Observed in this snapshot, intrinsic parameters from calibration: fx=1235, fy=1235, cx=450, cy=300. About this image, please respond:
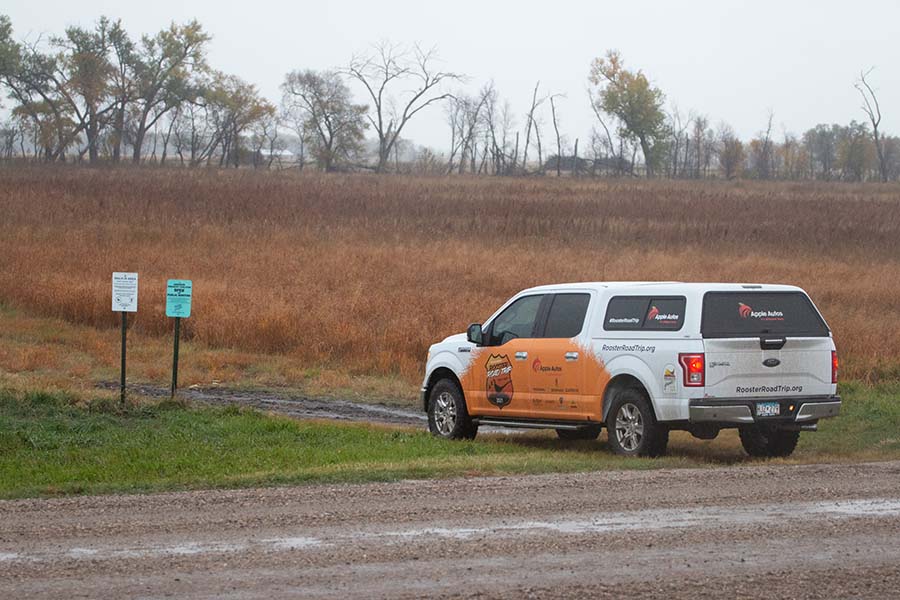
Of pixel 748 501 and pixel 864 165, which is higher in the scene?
pixel 864 165

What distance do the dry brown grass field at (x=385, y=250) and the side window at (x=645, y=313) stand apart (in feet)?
30.4

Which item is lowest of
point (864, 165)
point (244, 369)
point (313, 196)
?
point (244, 369)

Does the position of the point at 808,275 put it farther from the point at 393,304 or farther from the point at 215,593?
the point at 215,593

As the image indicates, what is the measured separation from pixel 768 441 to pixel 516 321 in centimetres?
326

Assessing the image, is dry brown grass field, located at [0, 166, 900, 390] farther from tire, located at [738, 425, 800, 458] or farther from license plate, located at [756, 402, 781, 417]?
license plate, located at [756, 402, 781, 417]

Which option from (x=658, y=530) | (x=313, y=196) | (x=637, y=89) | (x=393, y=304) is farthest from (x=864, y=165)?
(x=658, y=530)

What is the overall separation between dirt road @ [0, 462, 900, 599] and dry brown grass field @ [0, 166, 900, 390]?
12402 millimetres

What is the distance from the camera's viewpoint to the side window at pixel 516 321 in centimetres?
1477

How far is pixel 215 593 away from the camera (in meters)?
6.84

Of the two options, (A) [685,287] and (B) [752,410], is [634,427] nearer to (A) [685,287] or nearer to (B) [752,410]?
(B) [752,410]

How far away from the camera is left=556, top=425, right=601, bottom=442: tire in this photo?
1480 cm

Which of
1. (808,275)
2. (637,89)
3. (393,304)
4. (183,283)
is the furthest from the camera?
(637,89)

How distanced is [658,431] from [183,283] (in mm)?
8048

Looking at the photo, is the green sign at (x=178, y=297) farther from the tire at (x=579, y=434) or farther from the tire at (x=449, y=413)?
the tire at (x=579, y=434)
